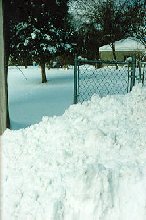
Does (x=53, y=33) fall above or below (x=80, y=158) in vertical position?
above

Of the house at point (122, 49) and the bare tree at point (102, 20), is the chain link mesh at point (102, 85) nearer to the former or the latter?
the bare tree at point (102, 20)

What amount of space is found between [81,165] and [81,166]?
0.03m

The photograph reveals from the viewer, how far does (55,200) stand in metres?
4.18

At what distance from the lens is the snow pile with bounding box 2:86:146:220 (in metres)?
4.12

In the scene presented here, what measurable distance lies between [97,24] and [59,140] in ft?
113

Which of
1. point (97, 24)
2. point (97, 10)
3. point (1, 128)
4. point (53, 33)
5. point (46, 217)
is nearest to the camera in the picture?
point (46, 217)

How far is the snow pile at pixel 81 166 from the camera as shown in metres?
4.12

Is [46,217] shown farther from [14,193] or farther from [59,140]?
[59,140]

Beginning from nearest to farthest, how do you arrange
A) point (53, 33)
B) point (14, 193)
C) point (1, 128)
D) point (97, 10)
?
point (14, 193) < point (1, 128) < point (53, 33) < point (97, 10)

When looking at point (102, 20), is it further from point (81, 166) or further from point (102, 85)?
point (81, 166)

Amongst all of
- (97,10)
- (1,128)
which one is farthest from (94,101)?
(97,10)

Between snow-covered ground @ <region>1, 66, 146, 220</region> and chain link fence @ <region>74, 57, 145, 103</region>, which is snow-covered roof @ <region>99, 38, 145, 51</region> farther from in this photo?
snow-covered ground @ <region>1, 66, 146, 220</region>

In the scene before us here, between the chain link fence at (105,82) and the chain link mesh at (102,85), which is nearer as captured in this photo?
the chain link fence at (105,82)

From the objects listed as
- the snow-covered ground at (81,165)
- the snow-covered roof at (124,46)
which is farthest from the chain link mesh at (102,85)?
the snow-covered roof at (124,46)
